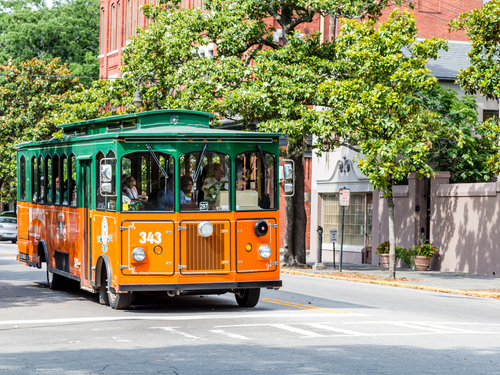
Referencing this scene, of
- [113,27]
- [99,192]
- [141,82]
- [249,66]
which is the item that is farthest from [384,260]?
[113,27]

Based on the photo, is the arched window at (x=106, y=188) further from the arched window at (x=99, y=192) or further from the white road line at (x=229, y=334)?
the white road line at (x=229, y=334)

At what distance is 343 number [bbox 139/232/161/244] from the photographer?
13391 mm

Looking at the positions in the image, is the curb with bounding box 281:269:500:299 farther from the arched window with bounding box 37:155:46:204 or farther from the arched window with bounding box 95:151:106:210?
the arched window with bounding box 95:151:106:210

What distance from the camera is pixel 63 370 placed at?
8680 millimetres

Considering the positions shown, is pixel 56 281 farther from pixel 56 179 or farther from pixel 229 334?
pixel 229 334

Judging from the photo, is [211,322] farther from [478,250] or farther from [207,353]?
[478,250]

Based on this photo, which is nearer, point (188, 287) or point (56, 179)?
point (188, 287)

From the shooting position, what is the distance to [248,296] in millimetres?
14531

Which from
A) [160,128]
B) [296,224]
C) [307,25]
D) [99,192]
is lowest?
[296,224]

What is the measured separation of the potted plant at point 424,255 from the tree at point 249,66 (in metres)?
4.02

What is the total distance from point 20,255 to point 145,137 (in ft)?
26.6

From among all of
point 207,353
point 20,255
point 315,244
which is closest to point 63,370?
point 207,353

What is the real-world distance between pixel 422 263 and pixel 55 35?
42547mm

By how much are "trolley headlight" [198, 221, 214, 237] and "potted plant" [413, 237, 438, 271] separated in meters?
14.8
